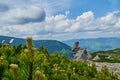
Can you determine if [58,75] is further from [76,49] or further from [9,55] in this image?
[76,49]

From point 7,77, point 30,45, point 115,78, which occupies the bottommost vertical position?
point 115,78

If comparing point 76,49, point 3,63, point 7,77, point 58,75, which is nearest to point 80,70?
point 58,75

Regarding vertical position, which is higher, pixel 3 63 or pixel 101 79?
pixel 3 63

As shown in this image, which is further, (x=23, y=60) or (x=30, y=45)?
(x=23, y=60)

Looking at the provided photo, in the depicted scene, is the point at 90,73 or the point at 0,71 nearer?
the point at 0,71

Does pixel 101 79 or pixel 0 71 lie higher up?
pixel 0 71

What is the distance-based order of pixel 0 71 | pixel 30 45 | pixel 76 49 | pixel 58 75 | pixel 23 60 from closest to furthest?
1. pixel 30 45
2. pixel 23 60
3. pixel 0 71
4. pixel 58 75
5. pixel 76 49

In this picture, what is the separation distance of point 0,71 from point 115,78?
7090 millimetres

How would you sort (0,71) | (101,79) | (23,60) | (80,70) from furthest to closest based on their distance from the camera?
1. (80,70)
2. (101,79)
3. (0,71)
4. (23,60)

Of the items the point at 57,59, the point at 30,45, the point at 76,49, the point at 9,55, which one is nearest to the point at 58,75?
the point at 9,55

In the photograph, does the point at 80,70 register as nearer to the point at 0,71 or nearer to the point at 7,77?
the point at 0,71

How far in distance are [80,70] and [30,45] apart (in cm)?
835

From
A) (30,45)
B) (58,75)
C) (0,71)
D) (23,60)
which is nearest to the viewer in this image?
(30,45)

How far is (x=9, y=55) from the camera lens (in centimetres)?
666
